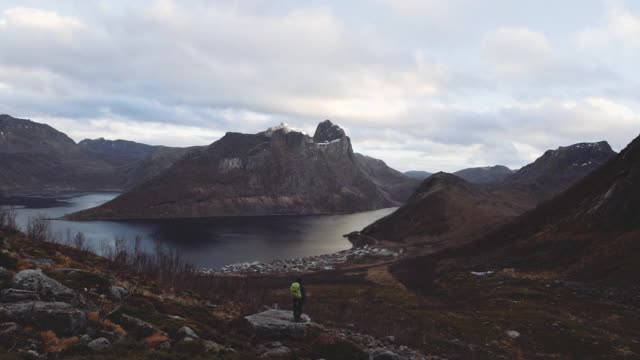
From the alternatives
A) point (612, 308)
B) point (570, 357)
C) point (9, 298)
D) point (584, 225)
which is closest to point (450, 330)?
point (570, 357)

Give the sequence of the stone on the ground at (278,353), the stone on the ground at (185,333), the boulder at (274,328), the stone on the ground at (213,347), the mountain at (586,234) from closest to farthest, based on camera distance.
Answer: the stone on the ground at (213,347) → the stone on the ground at (185,333) → the stone on the ground at (278,353) → the boulder at (274,328) → the mountain at (586,234)

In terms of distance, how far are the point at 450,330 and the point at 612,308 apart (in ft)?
121

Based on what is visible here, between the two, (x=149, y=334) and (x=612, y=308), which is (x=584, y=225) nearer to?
(x=612, y=308)

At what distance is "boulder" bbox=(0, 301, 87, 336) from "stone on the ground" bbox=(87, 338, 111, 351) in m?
2.19

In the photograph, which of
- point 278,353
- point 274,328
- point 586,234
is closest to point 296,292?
point 274,328

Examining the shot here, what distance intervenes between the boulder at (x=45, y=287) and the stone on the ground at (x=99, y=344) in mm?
6306

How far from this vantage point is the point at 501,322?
84.9m

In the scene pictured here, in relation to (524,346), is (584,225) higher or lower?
higher

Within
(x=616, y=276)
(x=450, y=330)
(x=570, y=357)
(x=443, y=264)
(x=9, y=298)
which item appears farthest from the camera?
(x=443, y=264)

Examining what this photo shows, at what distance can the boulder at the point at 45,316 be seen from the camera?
2916 centimetres

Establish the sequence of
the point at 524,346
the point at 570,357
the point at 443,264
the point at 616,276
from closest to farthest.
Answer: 1. the point at 570,357
2. the point at 524,346
3. the point at 616,276
4. the point at 443,264

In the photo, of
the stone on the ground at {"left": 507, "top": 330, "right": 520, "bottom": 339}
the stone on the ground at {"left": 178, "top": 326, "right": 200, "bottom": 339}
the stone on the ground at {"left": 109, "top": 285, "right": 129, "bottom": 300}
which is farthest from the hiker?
the stone on the ground at {"left": 507, "top": 330, "right": 520, "bottom": 339}

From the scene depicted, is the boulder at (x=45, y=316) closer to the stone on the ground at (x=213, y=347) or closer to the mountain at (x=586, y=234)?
the stone on the ground at (x=213, y=347)

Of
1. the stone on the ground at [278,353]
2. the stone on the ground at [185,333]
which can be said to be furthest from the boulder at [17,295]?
the stone on the ground at [278,353]
